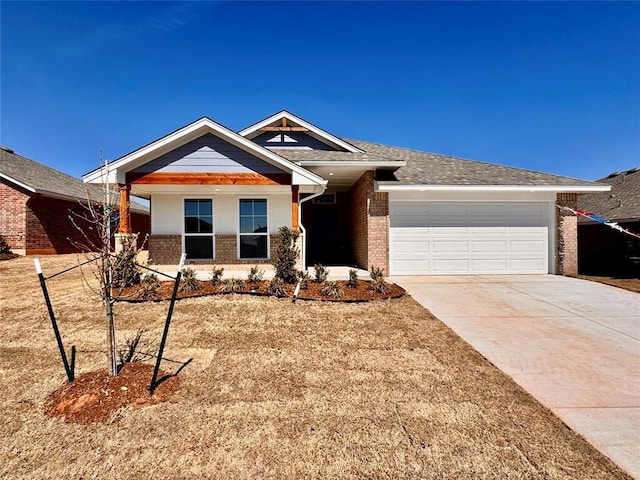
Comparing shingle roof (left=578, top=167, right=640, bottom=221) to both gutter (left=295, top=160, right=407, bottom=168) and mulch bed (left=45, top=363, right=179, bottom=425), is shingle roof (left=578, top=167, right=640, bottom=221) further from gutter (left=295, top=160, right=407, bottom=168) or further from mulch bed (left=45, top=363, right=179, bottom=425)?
mulch bed (left=45, top=363, right=179, bottom=425)

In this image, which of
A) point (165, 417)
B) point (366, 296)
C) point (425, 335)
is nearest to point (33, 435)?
point (165, 417)

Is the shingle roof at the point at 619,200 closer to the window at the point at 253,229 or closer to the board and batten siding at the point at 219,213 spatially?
the board and batten siding at the point at 219,213

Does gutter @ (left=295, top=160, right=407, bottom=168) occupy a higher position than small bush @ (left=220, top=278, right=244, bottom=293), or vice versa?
gutter @ (left=295, top=160, right=407, bottom=168)

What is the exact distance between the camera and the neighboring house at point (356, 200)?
8953mm

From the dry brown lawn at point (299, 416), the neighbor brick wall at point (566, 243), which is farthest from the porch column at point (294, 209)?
the neighbor brick wall at point (566, 243)

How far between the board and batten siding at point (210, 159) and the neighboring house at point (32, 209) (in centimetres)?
797

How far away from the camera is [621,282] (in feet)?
30.6

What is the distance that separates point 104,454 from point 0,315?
18.6 feet

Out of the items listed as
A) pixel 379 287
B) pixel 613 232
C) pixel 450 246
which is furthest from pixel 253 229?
pixel 613 232

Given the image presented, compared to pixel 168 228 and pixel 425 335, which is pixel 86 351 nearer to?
pixel 425 335

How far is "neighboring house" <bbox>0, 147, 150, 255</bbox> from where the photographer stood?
14.7 metres

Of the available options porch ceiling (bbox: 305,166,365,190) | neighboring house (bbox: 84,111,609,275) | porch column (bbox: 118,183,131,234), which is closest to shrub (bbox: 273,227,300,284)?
neighboring house (bbox: 84,111,609,275)

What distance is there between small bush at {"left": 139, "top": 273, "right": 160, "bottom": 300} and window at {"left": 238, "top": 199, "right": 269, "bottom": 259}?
13.4 ft

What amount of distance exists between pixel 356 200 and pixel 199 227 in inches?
237
